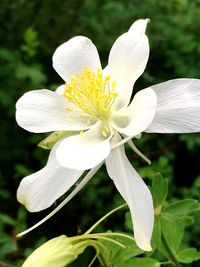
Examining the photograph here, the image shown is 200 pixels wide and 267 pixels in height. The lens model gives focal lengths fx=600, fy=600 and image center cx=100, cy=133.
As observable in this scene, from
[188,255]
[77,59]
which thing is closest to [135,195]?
[188,255]

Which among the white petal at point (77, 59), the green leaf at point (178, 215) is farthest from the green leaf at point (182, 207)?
the white petal at point (77, 59)

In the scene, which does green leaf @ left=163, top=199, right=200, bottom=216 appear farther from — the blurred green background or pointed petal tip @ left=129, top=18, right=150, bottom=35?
the blurred green background

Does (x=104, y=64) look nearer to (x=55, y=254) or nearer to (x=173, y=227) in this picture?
(x=173, y=227)

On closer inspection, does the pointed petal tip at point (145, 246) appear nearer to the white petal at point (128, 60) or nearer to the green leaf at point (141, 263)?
the green leaf at point (141, 263)

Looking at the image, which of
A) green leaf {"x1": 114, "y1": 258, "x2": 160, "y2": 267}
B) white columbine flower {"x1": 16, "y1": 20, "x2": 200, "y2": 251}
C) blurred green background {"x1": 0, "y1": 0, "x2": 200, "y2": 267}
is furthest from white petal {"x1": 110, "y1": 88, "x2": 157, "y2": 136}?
blurred green background {"x1": 0, "y1": 0, "x2": 200, "y2": 267}

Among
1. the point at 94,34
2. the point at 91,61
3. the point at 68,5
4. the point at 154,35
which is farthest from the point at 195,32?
the point at 91,61

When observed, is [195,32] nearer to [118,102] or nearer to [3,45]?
[3,45]

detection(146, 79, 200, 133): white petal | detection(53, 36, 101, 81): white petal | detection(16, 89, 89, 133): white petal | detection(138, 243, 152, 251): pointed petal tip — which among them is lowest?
detection(138, 243, 152, 251): pointed petal tip
